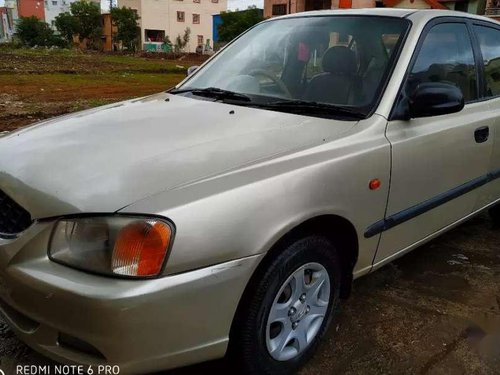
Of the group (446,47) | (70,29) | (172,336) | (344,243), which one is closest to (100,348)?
(172,336)

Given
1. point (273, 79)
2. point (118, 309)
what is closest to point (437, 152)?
point (273, 79)

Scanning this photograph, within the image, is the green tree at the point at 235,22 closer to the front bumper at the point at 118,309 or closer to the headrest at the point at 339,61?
the headrest at the point at 339,61

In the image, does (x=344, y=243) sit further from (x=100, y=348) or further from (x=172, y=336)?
(x=100, y=348)

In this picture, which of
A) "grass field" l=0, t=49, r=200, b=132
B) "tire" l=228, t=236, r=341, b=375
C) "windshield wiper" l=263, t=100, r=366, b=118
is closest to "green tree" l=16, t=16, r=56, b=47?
"grass field" l=0, t=49, r=200, b=132

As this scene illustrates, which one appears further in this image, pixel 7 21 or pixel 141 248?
pixel 7 21

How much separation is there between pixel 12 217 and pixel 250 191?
925mm

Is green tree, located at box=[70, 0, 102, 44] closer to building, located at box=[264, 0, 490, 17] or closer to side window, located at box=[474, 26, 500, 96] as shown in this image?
building, located at box=[264, 0, 490, 17]

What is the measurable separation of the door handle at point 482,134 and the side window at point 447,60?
0.21m

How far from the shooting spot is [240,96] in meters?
2.88

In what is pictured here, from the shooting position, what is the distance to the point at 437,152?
275 centimetres

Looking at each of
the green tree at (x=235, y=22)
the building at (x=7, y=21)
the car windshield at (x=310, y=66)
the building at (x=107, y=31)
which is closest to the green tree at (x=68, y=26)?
the building at (x=107, y=31)

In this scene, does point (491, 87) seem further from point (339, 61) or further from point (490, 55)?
point (339, 61)

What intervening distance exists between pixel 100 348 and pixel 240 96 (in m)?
1.65

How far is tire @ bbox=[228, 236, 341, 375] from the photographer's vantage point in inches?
77.1
